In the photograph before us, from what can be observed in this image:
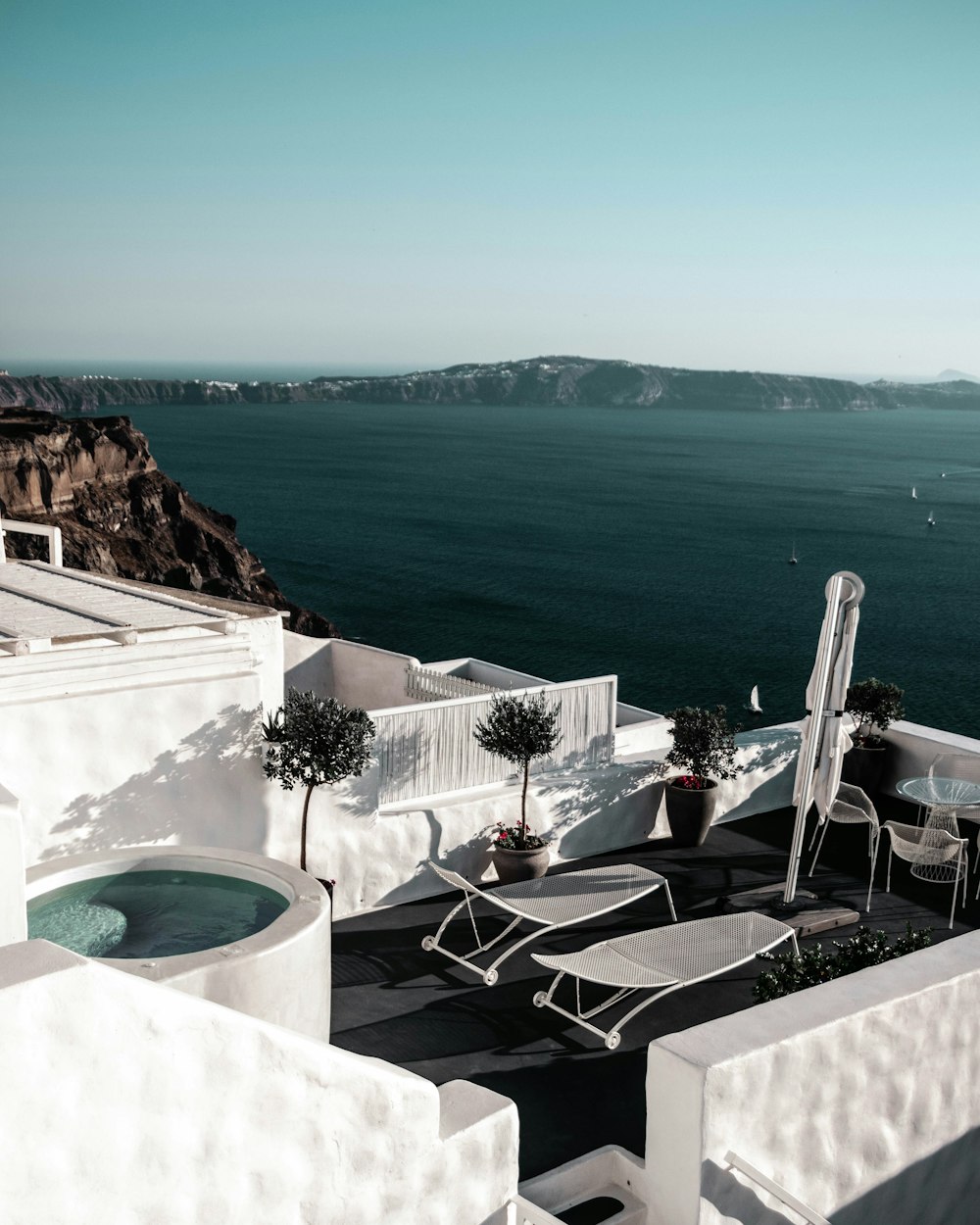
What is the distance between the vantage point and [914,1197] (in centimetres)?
590

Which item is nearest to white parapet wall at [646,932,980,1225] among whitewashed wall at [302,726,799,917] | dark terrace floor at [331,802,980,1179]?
dark terrace floor at [331,802,980,1179]

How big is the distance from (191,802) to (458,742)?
8.52 ft

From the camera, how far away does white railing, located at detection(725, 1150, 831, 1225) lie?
4.78m

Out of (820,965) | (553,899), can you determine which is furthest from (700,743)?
(820,965)

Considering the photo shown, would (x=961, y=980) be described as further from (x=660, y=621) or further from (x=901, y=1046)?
(x=660, y=621)

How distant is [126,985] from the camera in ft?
10.8

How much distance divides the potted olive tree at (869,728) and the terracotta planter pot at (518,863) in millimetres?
3837

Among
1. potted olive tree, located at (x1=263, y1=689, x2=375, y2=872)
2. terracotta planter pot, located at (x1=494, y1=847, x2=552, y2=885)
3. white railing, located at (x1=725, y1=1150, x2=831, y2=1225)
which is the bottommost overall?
terracotta planter pot, located at (x1=494, y1=847, x2=552, y2=885)

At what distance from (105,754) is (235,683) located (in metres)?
1.08

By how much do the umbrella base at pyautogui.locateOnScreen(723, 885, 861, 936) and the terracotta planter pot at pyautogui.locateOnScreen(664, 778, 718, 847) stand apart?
1.01m

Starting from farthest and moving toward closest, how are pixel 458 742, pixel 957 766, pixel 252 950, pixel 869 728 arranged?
pixel 869 728 < pixel 957 766 < pixel 458 742 < pixel 252 950

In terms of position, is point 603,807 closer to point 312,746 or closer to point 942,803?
point 942,803

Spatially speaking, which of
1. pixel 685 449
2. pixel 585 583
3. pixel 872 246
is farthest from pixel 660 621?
pixel 685 449

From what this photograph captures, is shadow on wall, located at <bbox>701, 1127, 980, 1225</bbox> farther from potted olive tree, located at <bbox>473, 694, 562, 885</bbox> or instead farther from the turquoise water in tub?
potted olive tree, located at <bbox>473, 694, 562, 885</bbox>
